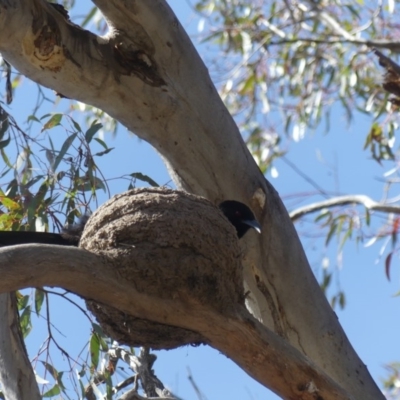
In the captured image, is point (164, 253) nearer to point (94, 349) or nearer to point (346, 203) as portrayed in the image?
point (94, 349)

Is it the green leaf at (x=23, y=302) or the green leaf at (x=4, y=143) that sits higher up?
the green leaf at (x=4, y=143)

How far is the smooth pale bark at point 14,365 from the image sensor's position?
4.07 meters

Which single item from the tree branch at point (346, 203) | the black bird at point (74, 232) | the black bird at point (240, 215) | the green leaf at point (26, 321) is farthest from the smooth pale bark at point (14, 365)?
the tree branch at point (346, 203)

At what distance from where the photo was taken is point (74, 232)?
443cm

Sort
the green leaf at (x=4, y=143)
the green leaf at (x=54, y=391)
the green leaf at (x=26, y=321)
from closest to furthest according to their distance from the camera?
the green leaf at (x=54, y=391), the green leaf at (x=26, y=321), the green leaf at (x=4, y=143)

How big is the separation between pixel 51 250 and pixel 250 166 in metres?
1.74

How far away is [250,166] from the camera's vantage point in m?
4.60

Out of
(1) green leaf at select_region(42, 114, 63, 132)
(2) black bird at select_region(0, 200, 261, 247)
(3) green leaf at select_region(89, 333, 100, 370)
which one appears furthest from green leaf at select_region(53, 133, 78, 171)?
(3) green leaf at select_region(89, 333, 100, 370)

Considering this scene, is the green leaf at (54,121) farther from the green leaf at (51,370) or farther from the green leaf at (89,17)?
the green leaf at (89,17)

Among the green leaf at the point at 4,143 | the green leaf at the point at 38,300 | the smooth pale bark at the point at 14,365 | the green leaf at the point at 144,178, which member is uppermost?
the green leaf at the point at 4,143

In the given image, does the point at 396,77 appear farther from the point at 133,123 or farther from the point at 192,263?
the point at 192,263

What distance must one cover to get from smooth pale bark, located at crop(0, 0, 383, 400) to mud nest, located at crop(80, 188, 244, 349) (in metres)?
0.60

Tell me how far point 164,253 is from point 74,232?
95 cm

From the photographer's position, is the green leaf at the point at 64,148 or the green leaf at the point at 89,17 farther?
the green leaf at the point at 89,17
